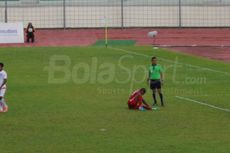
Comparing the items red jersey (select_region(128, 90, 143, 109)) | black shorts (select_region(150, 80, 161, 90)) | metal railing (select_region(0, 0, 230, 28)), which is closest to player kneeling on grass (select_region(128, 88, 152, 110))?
red jersey (select_region(128, 90, 143, 109))

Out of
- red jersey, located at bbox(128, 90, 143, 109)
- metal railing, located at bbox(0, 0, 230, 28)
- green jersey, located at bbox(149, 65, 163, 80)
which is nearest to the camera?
red jersey, located at bbox(128, 90, 143, 109)

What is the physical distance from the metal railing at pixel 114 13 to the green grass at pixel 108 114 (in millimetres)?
19379

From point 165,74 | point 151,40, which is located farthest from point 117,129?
point 151,40

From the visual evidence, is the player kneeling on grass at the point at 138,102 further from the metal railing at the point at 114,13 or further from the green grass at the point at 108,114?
the metal railing at the point at 114,13

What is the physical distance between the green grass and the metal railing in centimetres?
1938

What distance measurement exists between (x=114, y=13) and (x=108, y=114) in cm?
4096

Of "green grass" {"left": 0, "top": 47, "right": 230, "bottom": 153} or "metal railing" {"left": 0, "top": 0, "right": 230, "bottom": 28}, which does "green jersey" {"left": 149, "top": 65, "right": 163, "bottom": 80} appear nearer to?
"green grass" {"left": 0, "top": 47, "right": 230, "bottom": 153}

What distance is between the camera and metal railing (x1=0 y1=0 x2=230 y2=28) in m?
64.8

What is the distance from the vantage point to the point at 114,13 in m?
65.9

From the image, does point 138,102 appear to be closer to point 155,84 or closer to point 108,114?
point 155,84

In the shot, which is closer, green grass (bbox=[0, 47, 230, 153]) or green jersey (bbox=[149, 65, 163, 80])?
green grass (bbox=[0, 47, 230, 153])

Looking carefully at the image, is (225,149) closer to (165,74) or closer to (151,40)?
(165,74)

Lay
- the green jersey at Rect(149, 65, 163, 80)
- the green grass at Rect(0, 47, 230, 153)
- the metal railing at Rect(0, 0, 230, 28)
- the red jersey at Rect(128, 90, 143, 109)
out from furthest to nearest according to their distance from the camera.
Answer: the metal railing at Rect(0, 0, 230, 28), the green jersey at Rect(149, 65, 163, 80), the red jersey at Rect(128, 90, 143, 109), the green grass at Rect(0, 47, 230, 153)

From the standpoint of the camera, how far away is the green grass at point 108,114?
64.0 feet
